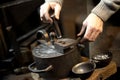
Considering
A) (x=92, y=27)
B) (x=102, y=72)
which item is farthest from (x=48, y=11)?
(x=102, y=72)

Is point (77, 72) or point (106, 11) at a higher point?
point (106, 11)

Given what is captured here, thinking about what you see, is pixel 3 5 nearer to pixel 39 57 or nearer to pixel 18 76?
pixel 18 76

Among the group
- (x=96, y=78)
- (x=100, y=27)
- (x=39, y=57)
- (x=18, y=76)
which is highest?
(x=100, y=27)

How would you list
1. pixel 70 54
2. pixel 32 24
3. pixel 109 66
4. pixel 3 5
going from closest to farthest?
pixel 70 54
pixel 109 66
pixel 3 5
pixel 32 24

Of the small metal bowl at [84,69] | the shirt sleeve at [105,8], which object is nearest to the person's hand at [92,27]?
the shirt sleeve at [105,8]

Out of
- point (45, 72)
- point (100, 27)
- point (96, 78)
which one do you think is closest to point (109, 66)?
point (96, 78)

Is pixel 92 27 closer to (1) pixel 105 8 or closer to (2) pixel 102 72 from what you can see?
(1) pixel 105 8

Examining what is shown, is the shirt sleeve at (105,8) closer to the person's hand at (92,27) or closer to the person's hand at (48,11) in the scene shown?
the person's hand at (92,27)

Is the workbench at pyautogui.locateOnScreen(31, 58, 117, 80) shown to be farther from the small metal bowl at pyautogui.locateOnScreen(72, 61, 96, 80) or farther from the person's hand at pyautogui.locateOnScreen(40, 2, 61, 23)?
the person's hand at pyautogui.locateOnScreen(40, 2, 61, 23)

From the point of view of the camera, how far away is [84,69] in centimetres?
122

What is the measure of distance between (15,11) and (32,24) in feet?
1.40

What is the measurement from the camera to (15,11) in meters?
1.78

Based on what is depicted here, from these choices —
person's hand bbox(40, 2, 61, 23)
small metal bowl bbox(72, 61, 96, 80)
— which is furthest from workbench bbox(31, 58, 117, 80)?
person's hand bbox(40, 2, 61, 23)

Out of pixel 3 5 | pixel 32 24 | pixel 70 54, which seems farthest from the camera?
pixel 32 24
